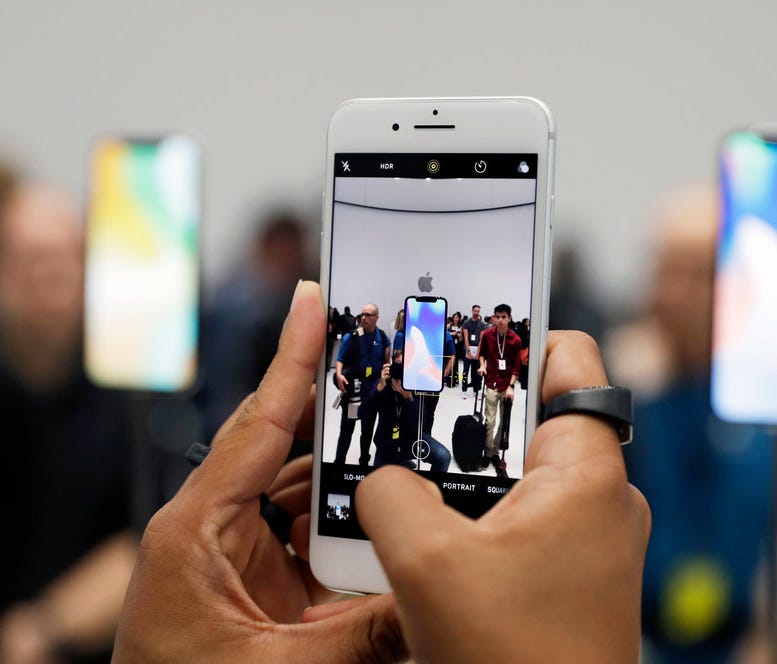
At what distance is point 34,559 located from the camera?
4.64ft

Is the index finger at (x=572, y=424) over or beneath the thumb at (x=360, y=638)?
over

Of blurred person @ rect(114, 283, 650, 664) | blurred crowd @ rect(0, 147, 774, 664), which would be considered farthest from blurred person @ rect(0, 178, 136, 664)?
blurred person @ rect(114, 283, 650, 664)

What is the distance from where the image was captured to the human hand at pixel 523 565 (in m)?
0.48

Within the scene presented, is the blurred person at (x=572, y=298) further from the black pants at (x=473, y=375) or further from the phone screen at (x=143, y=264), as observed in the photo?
the black pants at (x=473, y=375)

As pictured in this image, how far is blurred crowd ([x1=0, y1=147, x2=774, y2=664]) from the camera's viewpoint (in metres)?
1.41

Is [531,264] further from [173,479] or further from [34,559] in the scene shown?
[173,479]

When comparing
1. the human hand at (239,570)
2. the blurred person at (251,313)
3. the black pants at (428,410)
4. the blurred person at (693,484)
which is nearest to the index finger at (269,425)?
the human hand at (239,570)

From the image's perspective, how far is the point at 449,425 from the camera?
750 millimetres

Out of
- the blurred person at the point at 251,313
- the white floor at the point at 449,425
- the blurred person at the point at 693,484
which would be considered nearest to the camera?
the white floor at the point at 449,425

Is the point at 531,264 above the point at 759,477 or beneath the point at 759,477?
above

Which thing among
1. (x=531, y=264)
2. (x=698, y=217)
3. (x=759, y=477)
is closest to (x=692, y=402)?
(x=759, y=477)

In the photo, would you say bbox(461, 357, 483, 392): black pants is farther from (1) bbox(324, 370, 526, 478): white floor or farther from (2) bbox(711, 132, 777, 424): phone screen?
(2) bbox(711, 132, 777, 424): phone screen

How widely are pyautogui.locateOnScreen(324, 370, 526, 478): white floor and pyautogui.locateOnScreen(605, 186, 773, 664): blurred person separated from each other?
3.03 feet

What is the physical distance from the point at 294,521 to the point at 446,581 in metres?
0.35
